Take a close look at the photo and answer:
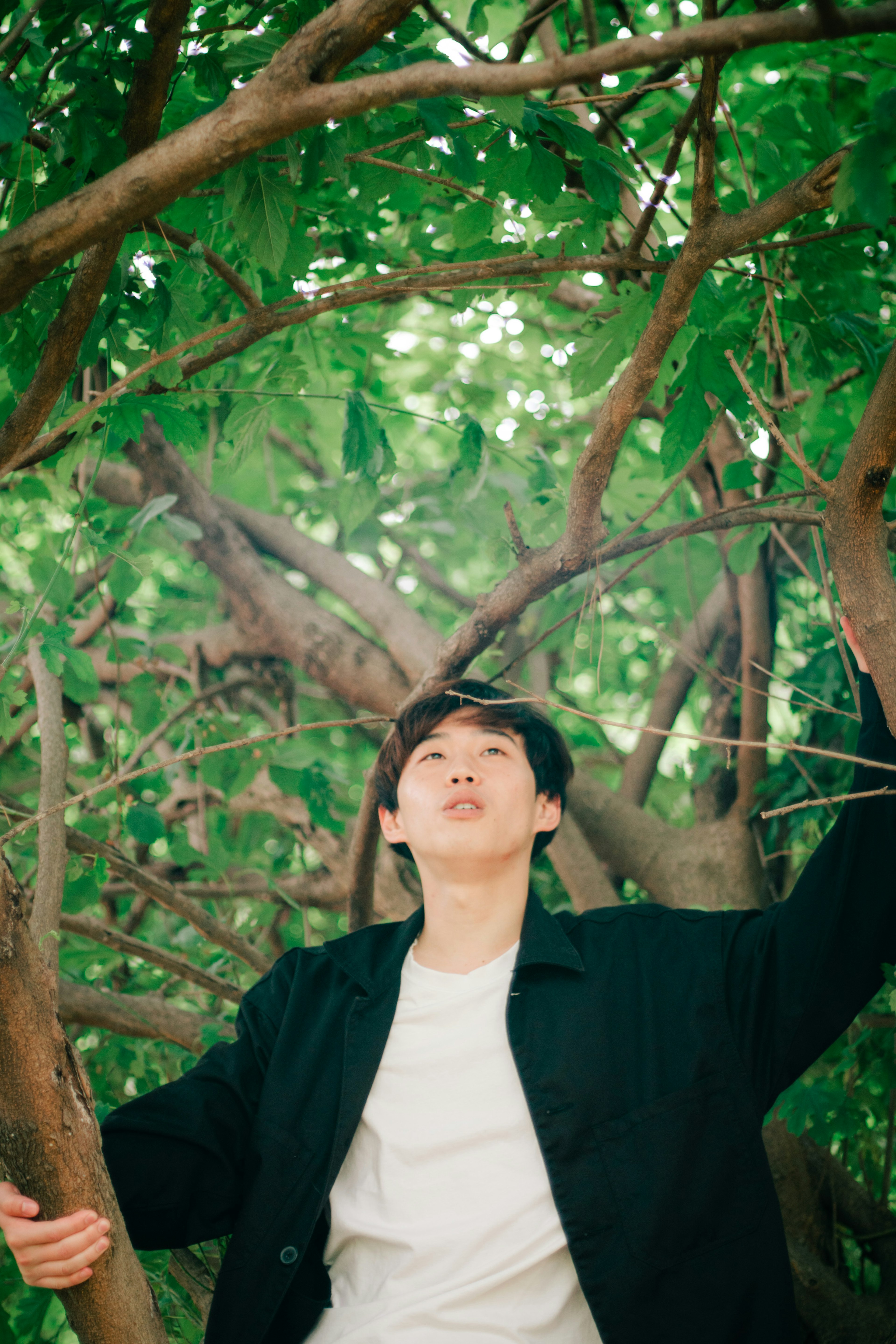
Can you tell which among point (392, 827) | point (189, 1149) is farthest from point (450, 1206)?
point (392, 827)

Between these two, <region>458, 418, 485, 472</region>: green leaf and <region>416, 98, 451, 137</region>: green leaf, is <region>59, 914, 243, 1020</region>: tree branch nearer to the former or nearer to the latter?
<region>458, 418, 485, 472</region>: green leaf

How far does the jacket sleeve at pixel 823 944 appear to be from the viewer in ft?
4.58

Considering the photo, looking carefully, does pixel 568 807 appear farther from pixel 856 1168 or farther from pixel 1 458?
pixel 1 458

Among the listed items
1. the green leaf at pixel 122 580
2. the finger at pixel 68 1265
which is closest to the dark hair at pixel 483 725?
the green leaf at pixel 122 580

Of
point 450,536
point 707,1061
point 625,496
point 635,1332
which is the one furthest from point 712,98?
point 450,536

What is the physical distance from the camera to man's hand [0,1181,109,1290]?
3.38 ft

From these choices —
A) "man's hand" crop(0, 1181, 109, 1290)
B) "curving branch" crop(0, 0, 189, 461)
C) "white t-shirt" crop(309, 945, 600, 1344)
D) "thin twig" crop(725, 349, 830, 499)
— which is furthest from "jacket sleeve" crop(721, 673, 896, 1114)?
"curving branch" crop(0, 0, 189, 461)

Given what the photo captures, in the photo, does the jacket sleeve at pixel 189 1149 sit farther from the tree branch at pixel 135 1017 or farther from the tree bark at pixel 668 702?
the tree bark at pixel 668 702

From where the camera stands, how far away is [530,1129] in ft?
5.04

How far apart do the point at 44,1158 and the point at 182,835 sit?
2117mm

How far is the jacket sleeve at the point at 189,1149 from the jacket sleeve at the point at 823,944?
87 cm

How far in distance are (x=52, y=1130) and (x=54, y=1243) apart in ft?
0.40

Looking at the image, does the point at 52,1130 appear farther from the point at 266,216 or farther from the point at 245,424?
the point at 245,424

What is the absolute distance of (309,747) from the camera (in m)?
2.77
